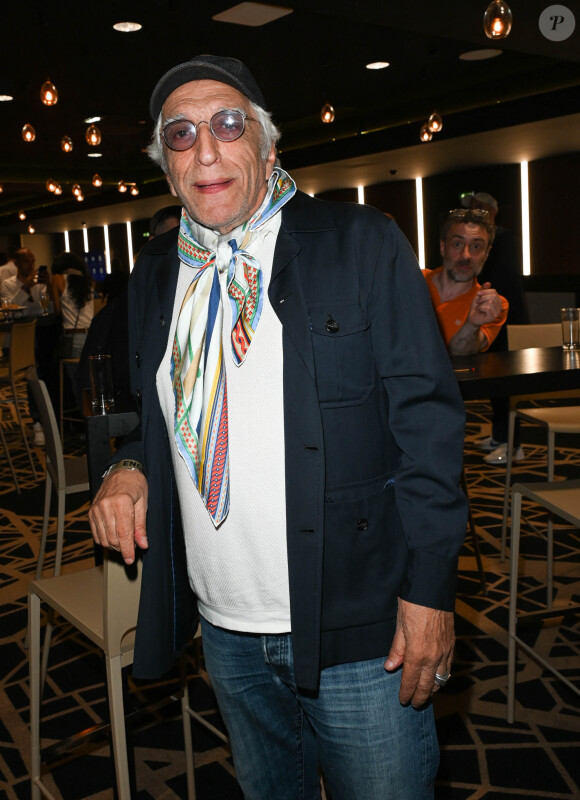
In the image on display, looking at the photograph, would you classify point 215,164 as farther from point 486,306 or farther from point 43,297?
point 43,297

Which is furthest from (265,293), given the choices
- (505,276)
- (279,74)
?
(279,74)

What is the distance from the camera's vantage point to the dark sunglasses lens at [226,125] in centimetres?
129

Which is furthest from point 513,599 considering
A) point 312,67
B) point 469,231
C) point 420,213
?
point 420,213

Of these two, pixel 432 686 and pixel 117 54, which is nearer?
pixel 432 686

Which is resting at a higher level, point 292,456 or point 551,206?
point 551,206

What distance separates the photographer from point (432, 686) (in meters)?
1.24

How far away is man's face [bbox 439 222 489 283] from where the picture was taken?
10.8 feet

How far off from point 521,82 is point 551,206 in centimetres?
359

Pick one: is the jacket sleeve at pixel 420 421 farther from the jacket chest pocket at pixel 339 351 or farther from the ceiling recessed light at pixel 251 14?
the ceiling recessed light at pixel 251 14

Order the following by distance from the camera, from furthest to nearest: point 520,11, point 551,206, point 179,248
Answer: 1. point 551,206
2. point 520,11
3. point 179,248

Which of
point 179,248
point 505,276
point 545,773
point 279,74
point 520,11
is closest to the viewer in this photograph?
point 179,248

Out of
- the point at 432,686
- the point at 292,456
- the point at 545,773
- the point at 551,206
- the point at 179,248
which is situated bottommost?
the point at 545,773

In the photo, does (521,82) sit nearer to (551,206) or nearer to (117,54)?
(551,206)

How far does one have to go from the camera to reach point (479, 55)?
8.80 meters
